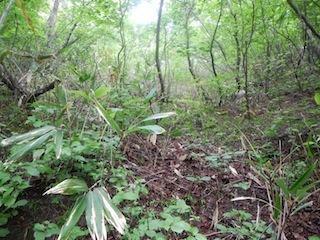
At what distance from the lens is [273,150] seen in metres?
2.51

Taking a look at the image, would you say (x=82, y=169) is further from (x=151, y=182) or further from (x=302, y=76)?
(x=302, y=76)

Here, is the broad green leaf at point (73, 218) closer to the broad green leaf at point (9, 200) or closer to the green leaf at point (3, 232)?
the broad green leaf at point (9, 200)

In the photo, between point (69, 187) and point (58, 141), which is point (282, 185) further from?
point (58, 141)

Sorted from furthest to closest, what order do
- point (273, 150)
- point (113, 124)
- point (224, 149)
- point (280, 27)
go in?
1. point (280, 27)
2. point (224, 149)
3. point (273, 150)
4. point (113, 124)

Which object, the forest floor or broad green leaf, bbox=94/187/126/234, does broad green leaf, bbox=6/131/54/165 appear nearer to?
broad green leaf, bbox=94/187/126/234

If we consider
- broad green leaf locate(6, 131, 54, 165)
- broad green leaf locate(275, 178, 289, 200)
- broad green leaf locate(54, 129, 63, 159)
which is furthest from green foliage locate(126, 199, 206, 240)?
broad green leaf locate(6, 131, 54, 165)

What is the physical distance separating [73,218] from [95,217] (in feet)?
0.37

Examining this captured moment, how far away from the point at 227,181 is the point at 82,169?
1324 mm

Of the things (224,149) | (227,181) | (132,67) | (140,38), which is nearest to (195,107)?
(224,149)

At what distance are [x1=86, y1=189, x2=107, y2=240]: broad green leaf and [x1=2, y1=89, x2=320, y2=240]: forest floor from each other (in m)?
0.50

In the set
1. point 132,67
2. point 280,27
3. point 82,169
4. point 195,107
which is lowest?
point 82,169

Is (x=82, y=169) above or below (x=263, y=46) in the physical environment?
below

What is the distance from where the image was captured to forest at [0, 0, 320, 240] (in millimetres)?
1445

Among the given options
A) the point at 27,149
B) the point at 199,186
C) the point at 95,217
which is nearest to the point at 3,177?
the point at 27,149
